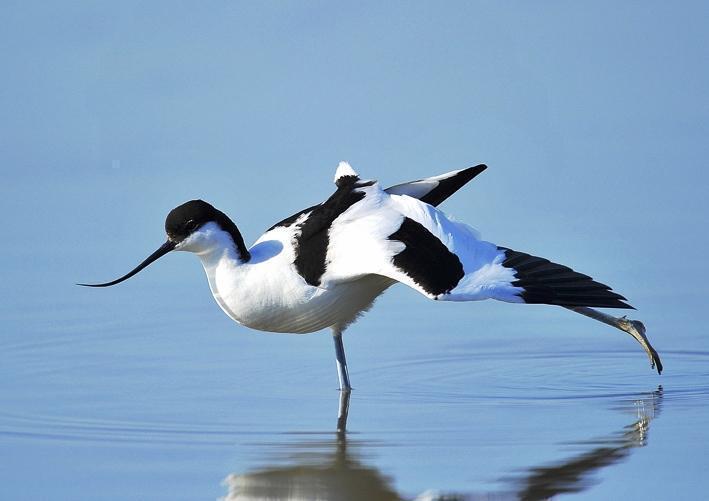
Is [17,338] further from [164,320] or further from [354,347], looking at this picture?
[354,347]

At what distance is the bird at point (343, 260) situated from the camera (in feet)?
24.2

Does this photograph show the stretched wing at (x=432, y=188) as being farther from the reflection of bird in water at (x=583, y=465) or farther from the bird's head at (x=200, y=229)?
the reflection of bird in water at (x=583, y=465)

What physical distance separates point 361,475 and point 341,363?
1759mm

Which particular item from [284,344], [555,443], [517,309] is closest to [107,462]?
[555,443]

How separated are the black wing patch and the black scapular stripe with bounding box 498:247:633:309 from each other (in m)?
0.92

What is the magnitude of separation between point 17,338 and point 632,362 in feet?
11.7

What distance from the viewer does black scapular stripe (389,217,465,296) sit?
7.15 meters

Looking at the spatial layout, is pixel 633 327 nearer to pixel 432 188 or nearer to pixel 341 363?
pixel 432 188

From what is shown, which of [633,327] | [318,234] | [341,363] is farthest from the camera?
[633,327]

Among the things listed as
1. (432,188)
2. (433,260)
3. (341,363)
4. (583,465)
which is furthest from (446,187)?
(583,465)

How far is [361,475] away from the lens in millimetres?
6426

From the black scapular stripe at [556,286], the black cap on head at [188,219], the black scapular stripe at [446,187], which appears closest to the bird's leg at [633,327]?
the black scapular stripe at [556,286]

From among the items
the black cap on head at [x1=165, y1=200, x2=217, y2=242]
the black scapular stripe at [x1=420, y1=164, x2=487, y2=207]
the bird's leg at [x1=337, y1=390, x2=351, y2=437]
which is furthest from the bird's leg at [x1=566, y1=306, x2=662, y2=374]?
the black cap on head at [x1=165, y1=200, x2=217, y2=242]

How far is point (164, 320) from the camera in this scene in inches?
374
